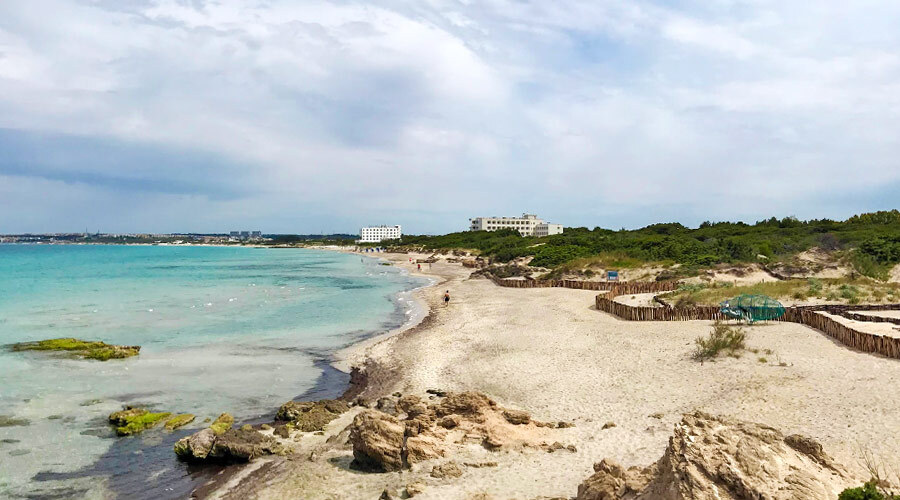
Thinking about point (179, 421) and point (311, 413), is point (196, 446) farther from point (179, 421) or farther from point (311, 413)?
point (311, 413)

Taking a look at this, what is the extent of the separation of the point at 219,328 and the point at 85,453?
18129 millimetres

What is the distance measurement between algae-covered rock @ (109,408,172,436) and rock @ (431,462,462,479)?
8.59 metres

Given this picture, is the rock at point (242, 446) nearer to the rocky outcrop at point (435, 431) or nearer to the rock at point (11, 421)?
the rocky outcrop at point (435, 431)

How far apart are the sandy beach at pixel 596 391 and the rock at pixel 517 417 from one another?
70 cm

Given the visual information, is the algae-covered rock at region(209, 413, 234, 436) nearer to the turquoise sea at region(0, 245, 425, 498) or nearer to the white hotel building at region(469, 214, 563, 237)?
the turquoise sea at region(0, 245, 425, 498)

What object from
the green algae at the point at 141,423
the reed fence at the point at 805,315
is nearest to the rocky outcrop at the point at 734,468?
the reed fence at the point at 805,315

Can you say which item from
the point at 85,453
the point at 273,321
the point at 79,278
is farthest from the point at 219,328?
the point at 79,278

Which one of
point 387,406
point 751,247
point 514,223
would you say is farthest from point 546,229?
point 387,406

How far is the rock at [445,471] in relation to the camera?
1051 cm

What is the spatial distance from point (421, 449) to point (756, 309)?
16.6 m

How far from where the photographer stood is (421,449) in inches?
449

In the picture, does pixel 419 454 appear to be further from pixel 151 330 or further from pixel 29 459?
pixel 151 330

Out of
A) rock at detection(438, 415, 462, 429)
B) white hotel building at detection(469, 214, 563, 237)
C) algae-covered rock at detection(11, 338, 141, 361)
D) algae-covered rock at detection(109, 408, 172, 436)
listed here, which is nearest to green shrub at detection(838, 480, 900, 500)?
rock at detection(438, 415, 462, 429)

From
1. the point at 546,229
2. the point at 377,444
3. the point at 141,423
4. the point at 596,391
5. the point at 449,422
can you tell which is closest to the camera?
the point at 377,444
